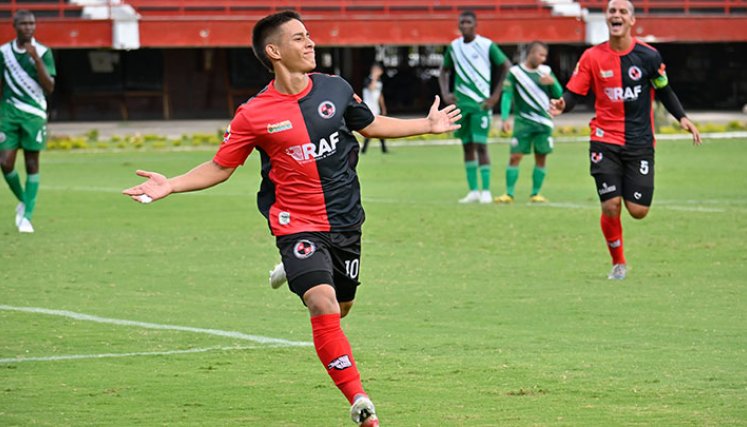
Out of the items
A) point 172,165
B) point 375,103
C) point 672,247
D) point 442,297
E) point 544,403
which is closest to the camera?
point 544,403

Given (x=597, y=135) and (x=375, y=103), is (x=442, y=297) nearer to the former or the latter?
(x=597, y=135)

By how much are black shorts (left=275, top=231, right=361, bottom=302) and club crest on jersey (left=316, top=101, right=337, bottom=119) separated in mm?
623

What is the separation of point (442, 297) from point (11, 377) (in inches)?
166

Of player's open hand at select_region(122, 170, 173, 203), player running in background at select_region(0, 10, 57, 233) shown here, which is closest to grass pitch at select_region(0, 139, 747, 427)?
player running in background at select_region(0, 10, 57, 233)

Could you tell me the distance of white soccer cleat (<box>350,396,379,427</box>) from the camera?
689cm

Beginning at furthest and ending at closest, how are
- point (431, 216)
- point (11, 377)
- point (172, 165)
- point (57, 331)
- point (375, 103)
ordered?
point (375, 103) → point (172, 165) → point (431, 216) → point (57, 331) → point (11, 377)

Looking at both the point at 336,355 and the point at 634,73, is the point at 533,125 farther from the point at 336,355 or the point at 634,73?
the point at 336,355

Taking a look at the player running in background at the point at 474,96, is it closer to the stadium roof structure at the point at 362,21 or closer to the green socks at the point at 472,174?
the green socks at the point at 472,174

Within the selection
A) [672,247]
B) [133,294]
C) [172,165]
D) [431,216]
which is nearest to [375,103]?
[172,165]

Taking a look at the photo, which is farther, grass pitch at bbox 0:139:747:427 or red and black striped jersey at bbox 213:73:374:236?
grass pitch at bbox 0:139:747:427

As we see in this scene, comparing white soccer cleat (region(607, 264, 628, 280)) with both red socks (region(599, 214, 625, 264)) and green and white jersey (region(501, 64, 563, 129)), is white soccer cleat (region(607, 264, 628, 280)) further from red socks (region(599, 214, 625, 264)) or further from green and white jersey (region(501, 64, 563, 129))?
green and white jersey (region(501, 64, 563, 129))

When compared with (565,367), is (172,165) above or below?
below

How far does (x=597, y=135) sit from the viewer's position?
13.0m

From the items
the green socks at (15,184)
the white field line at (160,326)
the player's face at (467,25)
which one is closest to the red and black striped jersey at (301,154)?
the white field line at (160,326)
